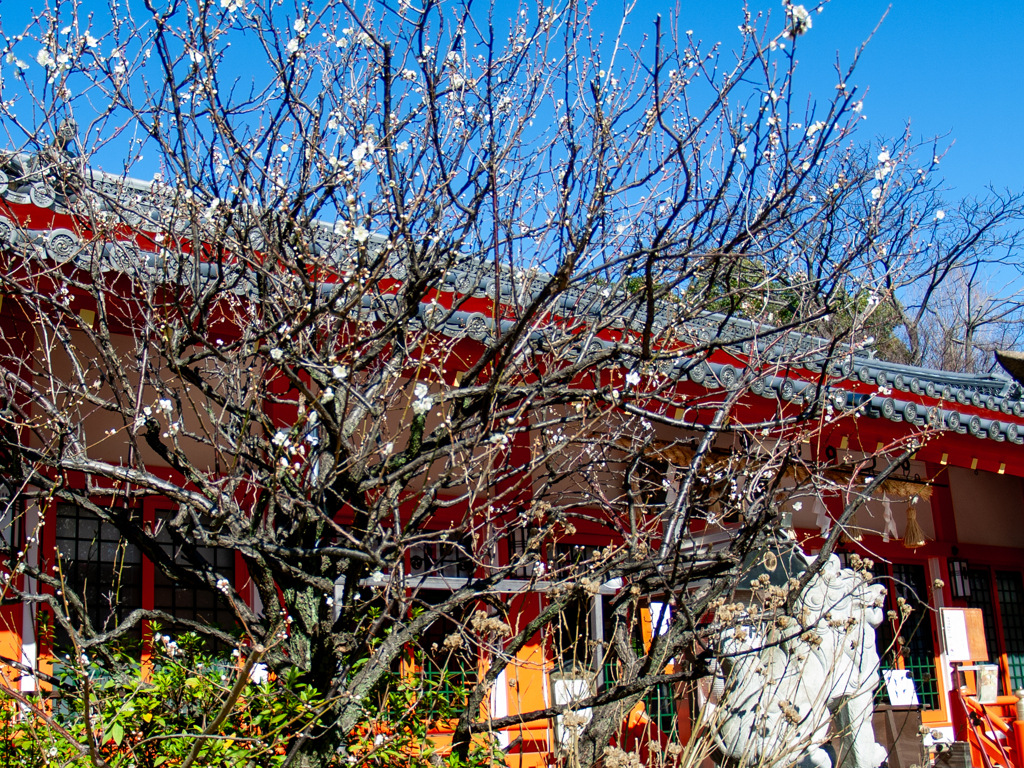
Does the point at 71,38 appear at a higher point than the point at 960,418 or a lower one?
higher

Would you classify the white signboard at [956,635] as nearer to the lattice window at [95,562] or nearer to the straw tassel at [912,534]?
the straw tassel at [912,534]

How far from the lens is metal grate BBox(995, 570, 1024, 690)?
945 centimetres

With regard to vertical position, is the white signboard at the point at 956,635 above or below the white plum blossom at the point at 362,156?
below

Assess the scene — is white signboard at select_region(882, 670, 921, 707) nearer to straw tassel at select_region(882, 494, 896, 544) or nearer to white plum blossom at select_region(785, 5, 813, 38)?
straw tassel at select_region(882, 494, 896, 544)

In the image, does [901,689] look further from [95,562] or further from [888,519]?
[95,562]

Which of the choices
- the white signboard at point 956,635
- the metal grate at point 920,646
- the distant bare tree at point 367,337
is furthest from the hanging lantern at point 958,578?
the distant bare tree at point 367,337

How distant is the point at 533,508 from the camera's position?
3482mm

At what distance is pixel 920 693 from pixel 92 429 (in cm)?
729

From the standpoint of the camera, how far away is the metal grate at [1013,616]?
9445mm

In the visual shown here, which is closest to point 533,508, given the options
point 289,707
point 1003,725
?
point 289,707

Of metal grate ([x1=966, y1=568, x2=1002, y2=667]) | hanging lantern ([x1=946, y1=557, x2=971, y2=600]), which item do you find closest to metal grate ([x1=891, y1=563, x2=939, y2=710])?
hanging lantern ([x1=946, y1=557, x2=971, y2=600])

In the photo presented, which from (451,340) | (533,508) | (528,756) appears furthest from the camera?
(528,756)

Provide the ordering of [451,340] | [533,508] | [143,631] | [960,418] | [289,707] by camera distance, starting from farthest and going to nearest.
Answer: [960,418], [143,631], [451,340], [533,508], [289,707]

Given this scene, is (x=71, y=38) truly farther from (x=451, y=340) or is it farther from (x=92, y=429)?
(x=92, y=429)
